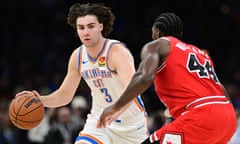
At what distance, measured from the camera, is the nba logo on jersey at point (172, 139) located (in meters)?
5.36

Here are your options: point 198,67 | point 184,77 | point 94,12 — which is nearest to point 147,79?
point 184,77

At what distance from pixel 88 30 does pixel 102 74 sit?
53cm

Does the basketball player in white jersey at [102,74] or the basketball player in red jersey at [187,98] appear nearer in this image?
the basketball player in red jersey at [187,98]

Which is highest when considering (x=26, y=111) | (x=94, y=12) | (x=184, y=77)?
(x=94, y=12)

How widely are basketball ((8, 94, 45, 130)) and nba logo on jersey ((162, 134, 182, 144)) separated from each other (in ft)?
6.45

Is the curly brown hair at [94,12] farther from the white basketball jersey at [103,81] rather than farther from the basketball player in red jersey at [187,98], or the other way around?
the basketball player in red jersey at [187,98]

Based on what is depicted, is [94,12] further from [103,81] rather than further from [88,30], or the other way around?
[103,81]

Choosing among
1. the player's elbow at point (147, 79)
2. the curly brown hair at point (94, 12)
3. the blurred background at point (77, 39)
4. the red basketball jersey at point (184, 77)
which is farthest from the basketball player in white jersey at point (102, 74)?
the blurred background at point (77, 39)

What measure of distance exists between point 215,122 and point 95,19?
7.33ft

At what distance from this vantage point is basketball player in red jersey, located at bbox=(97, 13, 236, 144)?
17.5 ft

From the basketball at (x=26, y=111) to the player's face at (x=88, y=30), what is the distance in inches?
35.3

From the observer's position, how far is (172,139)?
5383 mm

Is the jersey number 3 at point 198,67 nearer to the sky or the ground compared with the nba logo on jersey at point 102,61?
nearer to the sky

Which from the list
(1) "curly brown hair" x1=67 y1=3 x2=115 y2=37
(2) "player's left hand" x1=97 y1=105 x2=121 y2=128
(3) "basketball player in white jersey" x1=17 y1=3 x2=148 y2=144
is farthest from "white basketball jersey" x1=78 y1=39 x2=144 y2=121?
(2) "player's left hand" x1=97 y1=105 x2=121 y2=128
